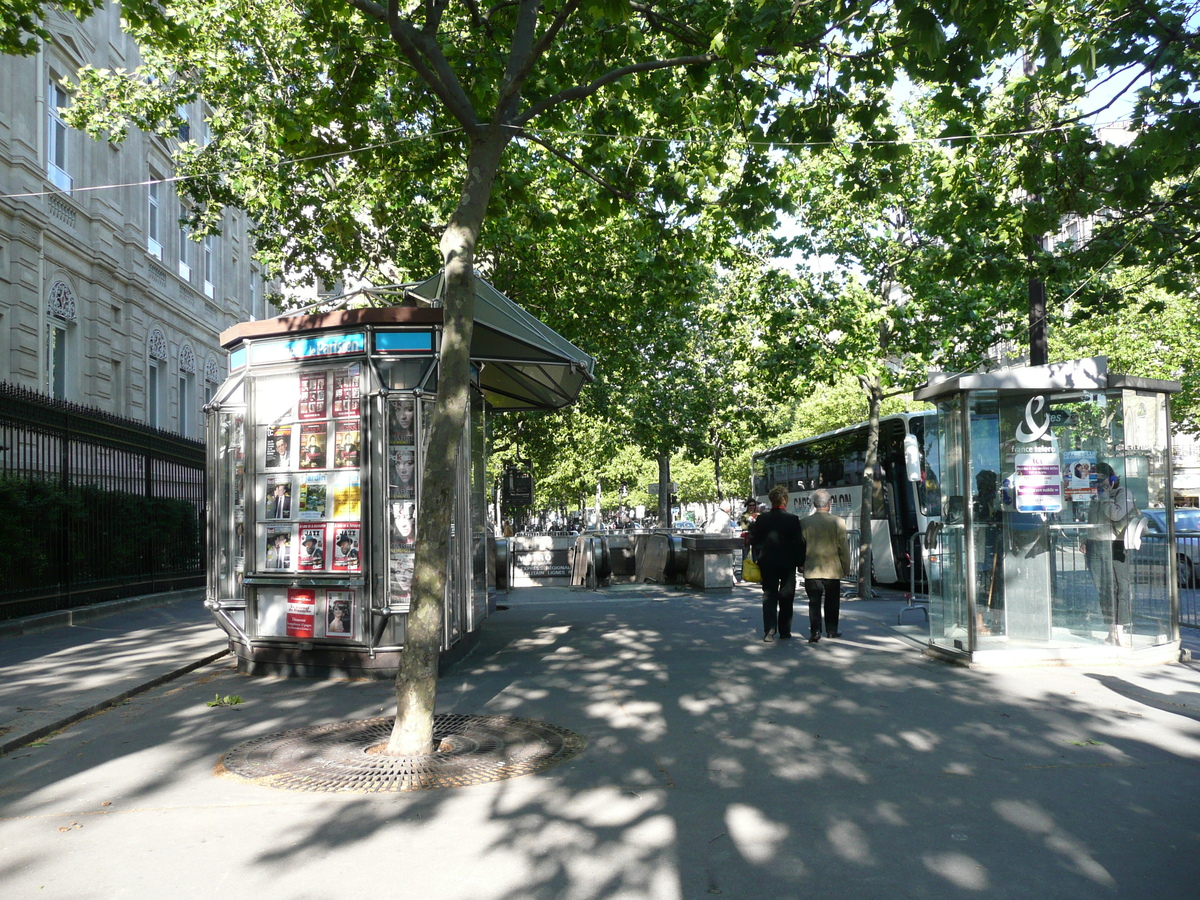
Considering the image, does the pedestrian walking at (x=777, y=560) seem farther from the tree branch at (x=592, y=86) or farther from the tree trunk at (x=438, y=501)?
the tree trunk at (x=438, y=501)

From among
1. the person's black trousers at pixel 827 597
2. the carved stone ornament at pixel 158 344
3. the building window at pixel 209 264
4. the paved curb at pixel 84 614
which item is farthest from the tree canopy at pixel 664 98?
the building window at pixel 209 264

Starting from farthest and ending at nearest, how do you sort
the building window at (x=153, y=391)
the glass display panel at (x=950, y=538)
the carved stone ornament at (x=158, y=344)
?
the building window at (x=153, y=391)
the carved stone ornament at (x=158, y=344)
the glass display panel at (x=950, y=538)

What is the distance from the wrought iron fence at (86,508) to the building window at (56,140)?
25.2ft

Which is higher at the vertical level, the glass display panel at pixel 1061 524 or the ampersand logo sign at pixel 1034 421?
the ampersand logo sign at pixel 1034 421

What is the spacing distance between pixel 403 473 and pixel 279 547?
1.38 m

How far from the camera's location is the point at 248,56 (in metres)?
17.5

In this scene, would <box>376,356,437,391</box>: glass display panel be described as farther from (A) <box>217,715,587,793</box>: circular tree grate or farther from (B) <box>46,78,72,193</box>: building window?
(B) <box>46,78,72,193</box>: building window

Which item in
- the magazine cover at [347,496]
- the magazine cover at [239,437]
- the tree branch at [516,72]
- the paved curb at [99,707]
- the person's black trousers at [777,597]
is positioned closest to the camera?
the paved curb at [99,707]

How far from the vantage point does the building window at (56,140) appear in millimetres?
19953

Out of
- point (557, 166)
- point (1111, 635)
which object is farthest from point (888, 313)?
point (1111, 635)

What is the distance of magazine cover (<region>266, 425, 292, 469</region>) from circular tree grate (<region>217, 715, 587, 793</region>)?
2838mm

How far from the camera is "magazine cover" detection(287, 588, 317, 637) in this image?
27.7 ft

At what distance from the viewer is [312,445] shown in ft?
28.0

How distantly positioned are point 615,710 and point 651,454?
25.6 metres
